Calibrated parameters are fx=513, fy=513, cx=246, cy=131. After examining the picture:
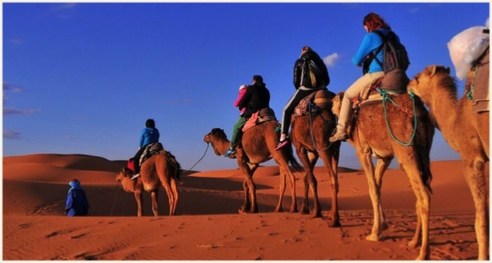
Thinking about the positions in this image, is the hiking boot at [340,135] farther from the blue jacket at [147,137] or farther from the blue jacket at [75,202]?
the blue jacket at [75,202]

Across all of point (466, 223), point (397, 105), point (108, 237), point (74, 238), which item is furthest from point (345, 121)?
point (74, 238)

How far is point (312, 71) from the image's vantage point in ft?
33.1

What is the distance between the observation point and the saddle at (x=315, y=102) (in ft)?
31.4

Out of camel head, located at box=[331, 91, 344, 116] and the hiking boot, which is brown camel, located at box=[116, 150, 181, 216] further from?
the hiking boot

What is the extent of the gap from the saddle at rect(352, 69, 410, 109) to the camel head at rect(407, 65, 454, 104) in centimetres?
35

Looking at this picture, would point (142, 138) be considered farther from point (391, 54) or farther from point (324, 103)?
point (391, 54)

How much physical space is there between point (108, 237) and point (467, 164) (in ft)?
18.7

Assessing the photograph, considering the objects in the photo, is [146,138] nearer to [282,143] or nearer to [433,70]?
[282,143]

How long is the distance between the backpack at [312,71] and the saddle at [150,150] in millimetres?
5979

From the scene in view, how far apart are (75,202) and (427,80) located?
37.2 feet

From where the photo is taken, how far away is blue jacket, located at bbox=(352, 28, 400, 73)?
24.6 ft

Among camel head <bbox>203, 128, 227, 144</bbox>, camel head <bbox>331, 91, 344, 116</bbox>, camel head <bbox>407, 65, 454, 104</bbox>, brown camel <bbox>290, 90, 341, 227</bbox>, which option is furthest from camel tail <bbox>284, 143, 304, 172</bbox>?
camel head <bbox>407, 65, 454, 104</bbox>

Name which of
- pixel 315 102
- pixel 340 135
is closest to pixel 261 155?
pixel 315 102

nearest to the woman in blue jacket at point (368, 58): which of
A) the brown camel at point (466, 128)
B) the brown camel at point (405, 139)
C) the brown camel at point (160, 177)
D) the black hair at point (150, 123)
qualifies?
the brown camel at point (405, 139)
